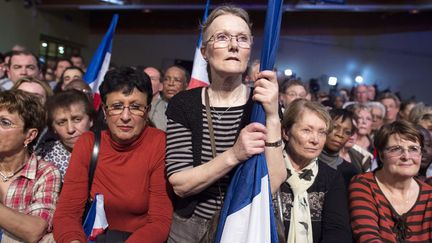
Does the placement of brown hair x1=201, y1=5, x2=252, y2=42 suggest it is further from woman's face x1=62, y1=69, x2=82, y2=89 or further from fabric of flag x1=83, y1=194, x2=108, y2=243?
woman's face x1=62, y1=69, x2=82, y2=89

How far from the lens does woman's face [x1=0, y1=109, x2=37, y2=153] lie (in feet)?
7.03

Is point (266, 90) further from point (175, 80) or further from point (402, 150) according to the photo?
point (175, 80)

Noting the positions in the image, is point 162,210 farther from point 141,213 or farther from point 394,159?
point 394,159

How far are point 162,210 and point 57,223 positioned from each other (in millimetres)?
430

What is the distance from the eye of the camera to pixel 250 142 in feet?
5.33

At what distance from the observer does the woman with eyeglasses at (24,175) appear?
2.01 metres

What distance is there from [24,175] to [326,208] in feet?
4.66

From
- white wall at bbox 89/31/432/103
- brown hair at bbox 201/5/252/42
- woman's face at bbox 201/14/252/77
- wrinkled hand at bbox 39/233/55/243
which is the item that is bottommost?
wrinkled hand at bbox 39/233/55/243

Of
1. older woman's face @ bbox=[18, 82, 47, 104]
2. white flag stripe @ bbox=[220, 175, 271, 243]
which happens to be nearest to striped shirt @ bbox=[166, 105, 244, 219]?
white flag stripe @ bbox=[220, 175, 271, 243]

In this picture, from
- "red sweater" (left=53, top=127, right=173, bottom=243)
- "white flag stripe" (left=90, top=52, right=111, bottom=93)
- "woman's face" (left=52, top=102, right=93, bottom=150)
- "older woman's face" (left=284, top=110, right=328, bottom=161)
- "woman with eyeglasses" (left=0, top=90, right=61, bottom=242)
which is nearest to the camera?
"red sweater" (left=53, top=127, right=173, bottom=243)

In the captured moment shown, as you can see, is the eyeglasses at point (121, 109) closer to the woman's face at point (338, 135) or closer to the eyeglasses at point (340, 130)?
the woman's face at point (338, 135)

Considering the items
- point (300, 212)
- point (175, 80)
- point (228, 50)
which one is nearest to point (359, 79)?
point (175, 80)

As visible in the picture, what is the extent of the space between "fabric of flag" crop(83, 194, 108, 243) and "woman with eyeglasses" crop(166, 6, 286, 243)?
0.95 feet

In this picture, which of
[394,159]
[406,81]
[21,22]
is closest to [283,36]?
[406,81]
